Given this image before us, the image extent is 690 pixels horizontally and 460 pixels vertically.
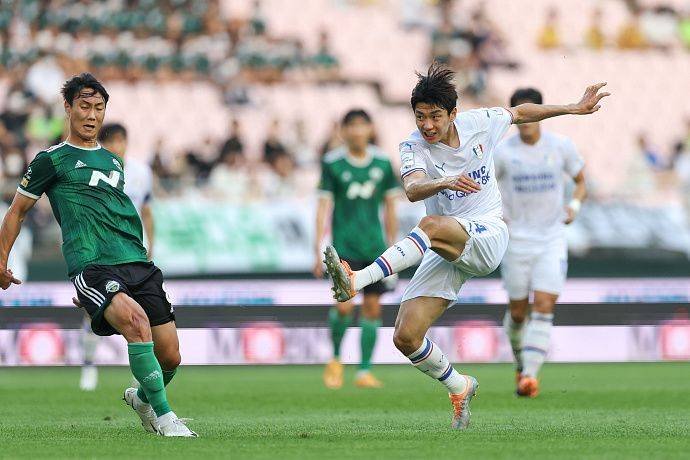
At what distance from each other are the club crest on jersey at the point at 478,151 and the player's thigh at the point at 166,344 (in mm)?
2172

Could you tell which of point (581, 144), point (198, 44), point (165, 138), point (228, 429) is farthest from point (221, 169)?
point (228, 429)

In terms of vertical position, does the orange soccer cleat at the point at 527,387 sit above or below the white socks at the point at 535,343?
below

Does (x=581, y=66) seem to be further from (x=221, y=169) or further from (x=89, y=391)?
(x=89, y=391)

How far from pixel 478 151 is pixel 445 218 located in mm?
525

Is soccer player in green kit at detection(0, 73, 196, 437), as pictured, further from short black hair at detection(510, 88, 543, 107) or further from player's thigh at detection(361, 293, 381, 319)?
player's thigh at detection(361, 293, 381, 319)

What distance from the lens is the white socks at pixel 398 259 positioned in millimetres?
8023

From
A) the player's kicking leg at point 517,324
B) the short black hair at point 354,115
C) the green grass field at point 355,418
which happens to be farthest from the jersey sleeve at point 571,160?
the short black hair at point 354,115

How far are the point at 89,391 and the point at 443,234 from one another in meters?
5.83

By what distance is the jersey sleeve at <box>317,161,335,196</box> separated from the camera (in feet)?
45.3

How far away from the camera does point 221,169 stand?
2048 centimetres

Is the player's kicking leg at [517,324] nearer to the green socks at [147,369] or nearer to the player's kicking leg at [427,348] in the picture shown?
the player's kicking leg at [427,348]

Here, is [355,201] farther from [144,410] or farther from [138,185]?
[144,410]

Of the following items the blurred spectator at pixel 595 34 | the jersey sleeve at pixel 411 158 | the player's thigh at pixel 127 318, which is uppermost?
the blurred spectator at pixel 595 34

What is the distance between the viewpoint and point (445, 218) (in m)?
8.30
